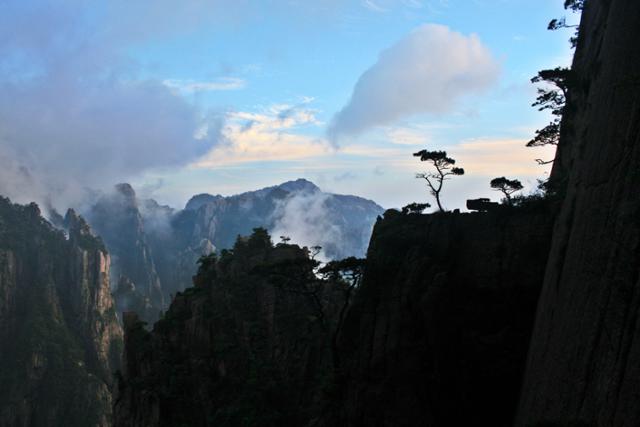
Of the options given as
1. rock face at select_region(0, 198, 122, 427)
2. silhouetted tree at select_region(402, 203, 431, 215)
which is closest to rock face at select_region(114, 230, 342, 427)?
silhouetted tree at select_region(402, 203, 431, 215)

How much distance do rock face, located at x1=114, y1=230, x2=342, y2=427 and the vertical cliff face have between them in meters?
14.7

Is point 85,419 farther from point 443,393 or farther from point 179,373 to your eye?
point 443,393

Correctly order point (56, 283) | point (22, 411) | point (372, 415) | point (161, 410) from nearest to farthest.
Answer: point (372, 415), point (161, 410), point (22, 411), point (56, 283)

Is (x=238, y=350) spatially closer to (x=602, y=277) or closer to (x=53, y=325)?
(x=602, y=277)

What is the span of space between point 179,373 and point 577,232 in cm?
4953

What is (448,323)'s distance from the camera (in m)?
29.3

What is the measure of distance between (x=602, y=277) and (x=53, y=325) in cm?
17572

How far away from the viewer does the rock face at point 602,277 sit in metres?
12.3

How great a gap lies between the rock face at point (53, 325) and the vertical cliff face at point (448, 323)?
135m

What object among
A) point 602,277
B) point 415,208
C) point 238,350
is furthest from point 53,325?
point 602,277

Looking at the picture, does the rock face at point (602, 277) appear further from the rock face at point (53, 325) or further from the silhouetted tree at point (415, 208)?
the rock face at point (53, 325)

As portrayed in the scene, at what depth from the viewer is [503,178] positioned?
3528 cm

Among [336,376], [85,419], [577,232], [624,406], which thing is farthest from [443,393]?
[85,419]

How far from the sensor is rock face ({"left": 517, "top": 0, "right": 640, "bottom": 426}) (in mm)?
12297
